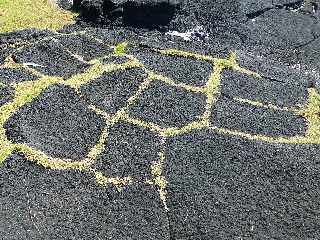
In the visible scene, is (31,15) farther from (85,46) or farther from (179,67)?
(179,67)

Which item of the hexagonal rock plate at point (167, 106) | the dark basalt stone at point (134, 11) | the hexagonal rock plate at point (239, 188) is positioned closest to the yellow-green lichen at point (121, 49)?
the dark basalt stone at point (134, 11)

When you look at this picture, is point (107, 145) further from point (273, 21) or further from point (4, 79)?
point (273, 21)

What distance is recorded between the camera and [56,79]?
9.12 m

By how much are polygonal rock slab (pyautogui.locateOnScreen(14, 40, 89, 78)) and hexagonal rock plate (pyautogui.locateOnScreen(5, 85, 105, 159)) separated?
0.71m

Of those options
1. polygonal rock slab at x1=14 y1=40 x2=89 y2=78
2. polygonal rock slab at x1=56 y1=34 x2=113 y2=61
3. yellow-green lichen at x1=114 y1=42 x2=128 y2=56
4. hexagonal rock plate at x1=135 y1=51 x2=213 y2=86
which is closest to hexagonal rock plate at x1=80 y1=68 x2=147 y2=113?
hexagonal rock plate at x1=135 y1=51 x2=213 y2=86

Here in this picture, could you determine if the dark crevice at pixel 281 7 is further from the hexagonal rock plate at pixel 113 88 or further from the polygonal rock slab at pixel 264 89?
the hexagonal rock plate at pixel 113 88

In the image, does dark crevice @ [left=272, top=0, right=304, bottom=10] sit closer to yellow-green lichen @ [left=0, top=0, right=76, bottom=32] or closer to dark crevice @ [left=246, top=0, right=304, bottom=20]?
dark crevice @ [left=246, top=0, right=304, bottom=20]

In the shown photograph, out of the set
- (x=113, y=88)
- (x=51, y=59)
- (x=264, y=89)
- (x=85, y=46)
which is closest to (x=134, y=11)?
(x=85, y=46)

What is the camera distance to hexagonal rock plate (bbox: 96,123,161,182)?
296 inches

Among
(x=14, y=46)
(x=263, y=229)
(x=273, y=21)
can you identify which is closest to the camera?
(x=263, y=229)

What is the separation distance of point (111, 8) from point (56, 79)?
126 inches

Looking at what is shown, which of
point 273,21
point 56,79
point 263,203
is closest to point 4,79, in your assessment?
point 56,79

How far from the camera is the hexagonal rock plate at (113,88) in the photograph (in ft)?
28.6

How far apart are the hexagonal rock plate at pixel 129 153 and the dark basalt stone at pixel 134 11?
3877mm
